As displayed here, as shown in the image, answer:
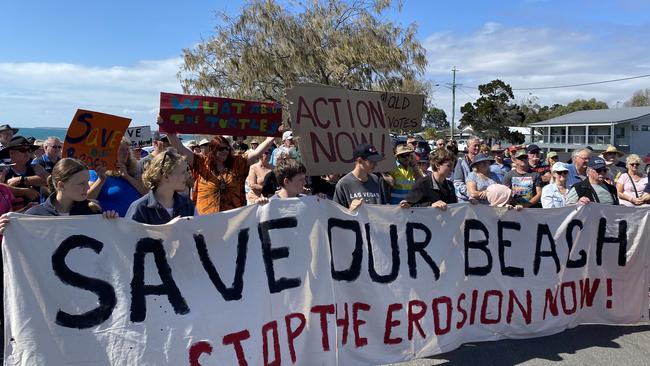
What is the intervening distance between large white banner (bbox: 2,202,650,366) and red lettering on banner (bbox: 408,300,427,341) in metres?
0.01

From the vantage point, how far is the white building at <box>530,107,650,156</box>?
47.8m

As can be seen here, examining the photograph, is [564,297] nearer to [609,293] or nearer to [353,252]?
[609,293]

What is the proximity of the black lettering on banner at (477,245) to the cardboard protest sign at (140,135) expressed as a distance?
6310 millimetres

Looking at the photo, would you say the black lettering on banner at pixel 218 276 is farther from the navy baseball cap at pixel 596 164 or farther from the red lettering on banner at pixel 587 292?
the navy baseball cap at pixel 596 164

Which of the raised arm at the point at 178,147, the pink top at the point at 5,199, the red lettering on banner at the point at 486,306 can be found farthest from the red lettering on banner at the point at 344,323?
the pink top at the point at 5,199

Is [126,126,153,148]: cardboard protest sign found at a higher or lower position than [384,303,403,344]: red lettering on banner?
higher

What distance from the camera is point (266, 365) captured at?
350 cm

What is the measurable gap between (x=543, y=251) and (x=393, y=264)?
5.11 ft

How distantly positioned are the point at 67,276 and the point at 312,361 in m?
1.65

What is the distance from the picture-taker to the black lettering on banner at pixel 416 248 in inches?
163

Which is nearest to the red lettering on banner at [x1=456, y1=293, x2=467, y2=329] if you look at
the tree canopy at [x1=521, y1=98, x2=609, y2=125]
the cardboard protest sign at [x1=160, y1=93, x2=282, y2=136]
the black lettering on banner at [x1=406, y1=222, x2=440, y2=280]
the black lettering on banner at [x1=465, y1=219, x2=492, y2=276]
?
the black lettering on banner at [x1=465, y1=219, x2=492, y2=276]

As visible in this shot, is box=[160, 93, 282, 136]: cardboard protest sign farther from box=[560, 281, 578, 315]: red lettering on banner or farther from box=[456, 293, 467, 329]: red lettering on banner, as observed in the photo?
box=[560, 281, 578, 315]: red lettering on banner

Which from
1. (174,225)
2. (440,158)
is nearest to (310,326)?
(174,225)

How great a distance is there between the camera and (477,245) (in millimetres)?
4457
